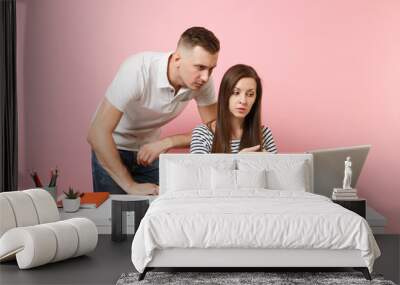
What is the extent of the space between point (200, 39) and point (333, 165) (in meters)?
1.99

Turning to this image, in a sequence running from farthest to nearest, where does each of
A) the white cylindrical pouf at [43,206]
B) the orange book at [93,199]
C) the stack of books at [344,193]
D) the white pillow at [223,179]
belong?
the orange book at [93,199]
the stack of books at [344,193]
the white pillow at [223,179]
the white cylindrical pouf at [43,206]

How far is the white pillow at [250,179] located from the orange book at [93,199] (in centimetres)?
163

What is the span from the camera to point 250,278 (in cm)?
472

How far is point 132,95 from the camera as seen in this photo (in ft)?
24.0

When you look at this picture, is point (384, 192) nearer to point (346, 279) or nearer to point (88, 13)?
point (346, 279)

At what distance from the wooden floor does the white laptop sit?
805 mm

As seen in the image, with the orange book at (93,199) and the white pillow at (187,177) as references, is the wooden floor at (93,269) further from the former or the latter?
the orange book at (93,199)

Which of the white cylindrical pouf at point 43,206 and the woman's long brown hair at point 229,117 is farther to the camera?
the woman's long brown hair at point 229,117

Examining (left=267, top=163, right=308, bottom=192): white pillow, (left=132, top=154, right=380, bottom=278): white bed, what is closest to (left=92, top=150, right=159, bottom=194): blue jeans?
(left=267, top=163, right=308, bottom=192): white pillow

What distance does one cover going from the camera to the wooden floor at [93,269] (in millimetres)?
4750

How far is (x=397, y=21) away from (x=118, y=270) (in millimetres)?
4108

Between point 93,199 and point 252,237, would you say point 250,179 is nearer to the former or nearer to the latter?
point 252,237

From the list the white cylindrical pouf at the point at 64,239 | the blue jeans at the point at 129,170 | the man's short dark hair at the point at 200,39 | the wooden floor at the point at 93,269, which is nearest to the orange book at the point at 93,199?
the blue jeans at the point at 129,170

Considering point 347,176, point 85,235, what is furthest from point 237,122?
point 85,235
